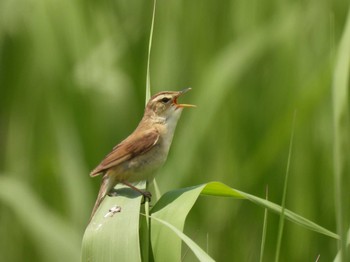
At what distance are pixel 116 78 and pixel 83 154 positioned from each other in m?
0.44

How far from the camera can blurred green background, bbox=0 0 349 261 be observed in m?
3.51

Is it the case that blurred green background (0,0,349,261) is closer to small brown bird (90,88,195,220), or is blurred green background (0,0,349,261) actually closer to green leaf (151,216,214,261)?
small brown bird (90,88,195,220)

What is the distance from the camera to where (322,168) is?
3.63 m

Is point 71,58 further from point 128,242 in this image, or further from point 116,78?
point 128,242

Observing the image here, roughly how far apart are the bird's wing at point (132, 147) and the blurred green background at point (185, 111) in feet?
1.10

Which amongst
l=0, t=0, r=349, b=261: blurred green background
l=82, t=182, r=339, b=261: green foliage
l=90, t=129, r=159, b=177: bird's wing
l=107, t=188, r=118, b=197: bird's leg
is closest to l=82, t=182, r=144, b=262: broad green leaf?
l=82, t=182, r=339, b=261: green foliage

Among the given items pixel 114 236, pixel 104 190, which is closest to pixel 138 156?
pixel 104 190

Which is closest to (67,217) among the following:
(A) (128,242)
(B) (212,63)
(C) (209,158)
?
(C) (209,158)

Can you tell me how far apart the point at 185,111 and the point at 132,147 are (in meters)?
0.66

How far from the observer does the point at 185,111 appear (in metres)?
3.80

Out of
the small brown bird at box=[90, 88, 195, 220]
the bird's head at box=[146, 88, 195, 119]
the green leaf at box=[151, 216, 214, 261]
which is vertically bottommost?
the green leaf at box=[151, 216, 214, 261]

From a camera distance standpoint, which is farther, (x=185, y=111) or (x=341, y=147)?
(x=185, y=111)

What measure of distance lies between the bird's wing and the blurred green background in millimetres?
334

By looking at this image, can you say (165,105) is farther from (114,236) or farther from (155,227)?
(114,236)
